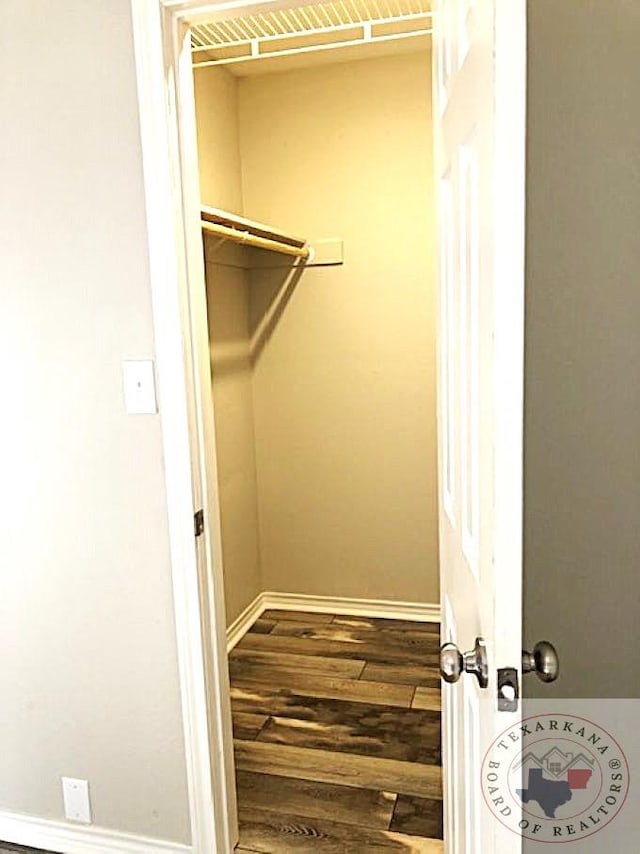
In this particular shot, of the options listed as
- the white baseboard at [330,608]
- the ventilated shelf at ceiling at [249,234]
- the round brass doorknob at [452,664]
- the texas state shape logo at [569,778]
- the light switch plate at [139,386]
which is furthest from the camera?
the white baseboard at [330,608]

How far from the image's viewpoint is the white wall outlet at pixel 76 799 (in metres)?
1.93

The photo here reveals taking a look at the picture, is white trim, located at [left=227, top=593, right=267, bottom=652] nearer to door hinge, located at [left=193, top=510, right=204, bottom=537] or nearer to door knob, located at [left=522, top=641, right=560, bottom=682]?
door hinge, located at [left=193, top=510, right=204, bottom=537]

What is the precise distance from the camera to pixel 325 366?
3297 mm

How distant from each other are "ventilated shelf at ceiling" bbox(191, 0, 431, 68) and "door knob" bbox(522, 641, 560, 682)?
176 cm

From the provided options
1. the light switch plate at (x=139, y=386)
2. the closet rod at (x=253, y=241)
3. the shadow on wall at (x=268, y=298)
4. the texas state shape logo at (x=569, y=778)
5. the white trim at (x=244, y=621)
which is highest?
the closet rod at (x=253, y=241)

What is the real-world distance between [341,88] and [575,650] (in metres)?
2.54

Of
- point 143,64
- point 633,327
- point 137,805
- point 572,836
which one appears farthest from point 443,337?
point 137,805

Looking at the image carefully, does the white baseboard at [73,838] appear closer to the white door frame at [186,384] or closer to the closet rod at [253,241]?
the white door frame at [186,384]

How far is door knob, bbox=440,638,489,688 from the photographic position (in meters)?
0.92

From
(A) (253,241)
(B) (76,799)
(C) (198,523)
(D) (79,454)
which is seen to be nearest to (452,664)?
(C) (198,523)

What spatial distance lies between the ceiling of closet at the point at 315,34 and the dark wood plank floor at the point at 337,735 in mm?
2165

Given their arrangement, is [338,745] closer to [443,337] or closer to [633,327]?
[443,337]

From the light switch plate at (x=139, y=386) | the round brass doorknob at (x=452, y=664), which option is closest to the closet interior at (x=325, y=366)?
the light switch plate at (x=139, y=386)

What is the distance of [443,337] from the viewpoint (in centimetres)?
148
